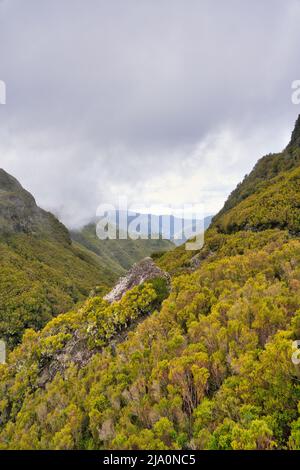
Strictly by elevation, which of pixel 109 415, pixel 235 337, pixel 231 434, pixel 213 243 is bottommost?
pixel 109 415

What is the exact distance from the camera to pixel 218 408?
9.23 m

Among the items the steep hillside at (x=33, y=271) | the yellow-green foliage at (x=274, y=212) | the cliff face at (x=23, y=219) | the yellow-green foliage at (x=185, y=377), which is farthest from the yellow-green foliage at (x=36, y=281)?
the yellow-green foliage at (x=185, y=377)

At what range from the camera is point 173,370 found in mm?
10992

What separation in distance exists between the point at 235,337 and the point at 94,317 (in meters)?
10.6

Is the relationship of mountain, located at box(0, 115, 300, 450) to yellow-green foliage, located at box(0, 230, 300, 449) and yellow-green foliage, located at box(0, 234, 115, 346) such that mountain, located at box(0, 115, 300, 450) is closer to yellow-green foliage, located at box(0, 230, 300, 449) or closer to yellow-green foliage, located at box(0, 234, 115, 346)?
yellow-green foliage, located at box(0, 230, 300, 449)

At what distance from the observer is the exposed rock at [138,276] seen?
2330 centimetres

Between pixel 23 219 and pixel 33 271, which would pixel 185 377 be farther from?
pixel 23 219

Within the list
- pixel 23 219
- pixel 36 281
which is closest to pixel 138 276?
pixel 36 281

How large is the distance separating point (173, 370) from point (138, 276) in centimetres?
1351

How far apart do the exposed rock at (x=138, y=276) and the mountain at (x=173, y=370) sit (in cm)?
22

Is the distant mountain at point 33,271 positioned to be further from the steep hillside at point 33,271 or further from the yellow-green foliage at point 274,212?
the yellow-green foliage at point 274,212

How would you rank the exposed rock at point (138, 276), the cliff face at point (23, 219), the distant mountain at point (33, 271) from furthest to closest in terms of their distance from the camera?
the cliff face at point (23, 219)
the distant mountain at point (33, 271)
the exposed rock at point (138, 276)
